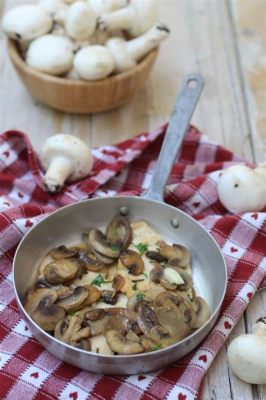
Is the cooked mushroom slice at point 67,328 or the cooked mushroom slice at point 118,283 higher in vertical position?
the cooked mushroom slice at point 67,328

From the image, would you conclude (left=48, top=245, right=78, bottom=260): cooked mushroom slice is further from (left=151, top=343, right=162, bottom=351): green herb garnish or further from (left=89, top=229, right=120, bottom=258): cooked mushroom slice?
(left=151, top=343, right=162, bottom=351): green herb garnish

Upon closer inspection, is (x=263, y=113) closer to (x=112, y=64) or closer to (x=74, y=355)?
(x=112, y=64)

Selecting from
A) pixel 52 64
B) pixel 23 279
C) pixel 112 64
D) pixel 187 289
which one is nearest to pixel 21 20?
pixel 52 64

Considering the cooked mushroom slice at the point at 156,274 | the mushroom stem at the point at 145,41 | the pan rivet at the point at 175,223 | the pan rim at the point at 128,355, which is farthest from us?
the mushroom stem at the point at 145,41

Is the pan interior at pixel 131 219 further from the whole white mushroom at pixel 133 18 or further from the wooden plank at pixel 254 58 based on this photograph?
the whole white mushroom at pixel 133 18

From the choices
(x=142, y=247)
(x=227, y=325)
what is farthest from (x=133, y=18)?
(x=227, y=325)

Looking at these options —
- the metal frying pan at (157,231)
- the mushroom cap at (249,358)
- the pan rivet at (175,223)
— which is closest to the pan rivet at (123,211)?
the metal frying pan at (157,231)
